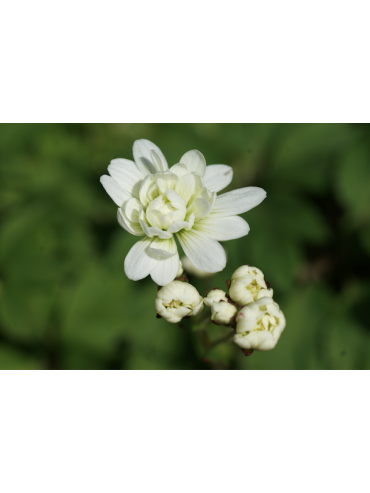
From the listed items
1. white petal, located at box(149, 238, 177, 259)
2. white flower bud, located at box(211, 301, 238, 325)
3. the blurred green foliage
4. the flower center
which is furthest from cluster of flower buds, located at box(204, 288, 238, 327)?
the blurred green foliage

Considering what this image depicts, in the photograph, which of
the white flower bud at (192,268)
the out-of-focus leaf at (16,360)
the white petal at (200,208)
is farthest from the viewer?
the out-of-focus leaf at (16,360)

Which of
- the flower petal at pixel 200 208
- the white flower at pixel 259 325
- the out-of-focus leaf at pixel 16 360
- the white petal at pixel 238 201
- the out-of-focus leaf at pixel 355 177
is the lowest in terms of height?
the out-of-focus leaf at pixel 16 360

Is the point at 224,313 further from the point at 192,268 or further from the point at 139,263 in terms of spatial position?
the point at 192,268

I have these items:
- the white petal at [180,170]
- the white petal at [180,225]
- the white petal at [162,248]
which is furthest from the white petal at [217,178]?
the white petal at [162,248]

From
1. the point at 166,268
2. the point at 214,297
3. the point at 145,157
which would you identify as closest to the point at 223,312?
the point at 214,297

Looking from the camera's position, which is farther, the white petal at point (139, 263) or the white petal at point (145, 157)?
the white petal at point (145, 157)

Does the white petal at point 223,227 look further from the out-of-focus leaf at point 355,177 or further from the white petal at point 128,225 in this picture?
the out-of-focus leaf at point 355,177
